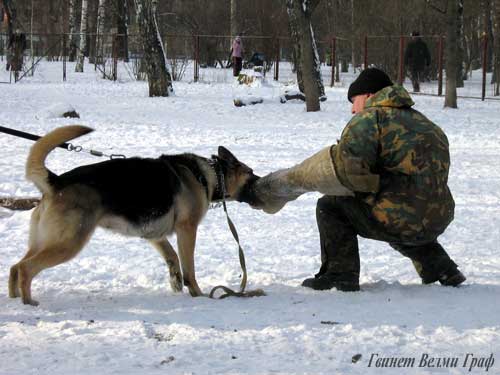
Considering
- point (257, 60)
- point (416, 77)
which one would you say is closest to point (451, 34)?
point (416, 77)

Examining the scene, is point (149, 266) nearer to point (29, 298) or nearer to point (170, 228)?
point (170, 228)

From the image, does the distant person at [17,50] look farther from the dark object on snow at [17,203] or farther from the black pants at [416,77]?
the dark object on snow at [17,203]

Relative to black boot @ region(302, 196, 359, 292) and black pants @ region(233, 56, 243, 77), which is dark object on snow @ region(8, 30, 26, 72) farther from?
black boot @ region(302, 196, 359, 292)

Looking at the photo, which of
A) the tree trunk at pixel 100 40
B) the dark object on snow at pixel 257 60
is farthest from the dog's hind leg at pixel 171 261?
the dark object on snow at pixel 257 60

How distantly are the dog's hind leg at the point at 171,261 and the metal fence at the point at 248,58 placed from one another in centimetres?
1976

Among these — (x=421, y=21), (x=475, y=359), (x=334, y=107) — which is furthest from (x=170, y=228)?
(x=421, y=21)

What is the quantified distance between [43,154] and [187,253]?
1189 mm

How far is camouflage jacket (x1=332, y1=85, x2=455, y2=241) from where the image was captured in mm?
4359

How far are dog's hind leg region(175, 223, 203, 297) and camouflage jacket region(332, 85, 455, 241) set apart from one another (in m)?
1.17

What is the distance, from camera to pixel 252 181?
207 inches

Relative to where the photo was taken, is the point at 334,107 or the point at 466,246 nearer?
the point at 466,246

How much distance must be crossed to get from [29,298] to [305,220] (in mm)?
3500

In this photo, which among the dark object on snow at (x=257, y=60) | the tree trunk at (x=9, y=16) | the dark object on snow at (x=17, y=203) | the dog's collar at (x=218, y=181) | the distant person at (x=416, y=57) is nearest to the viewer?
the dog's collar at (x=218, y=181)

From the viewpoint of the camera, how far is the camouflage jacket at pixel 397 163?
14.3 feet
